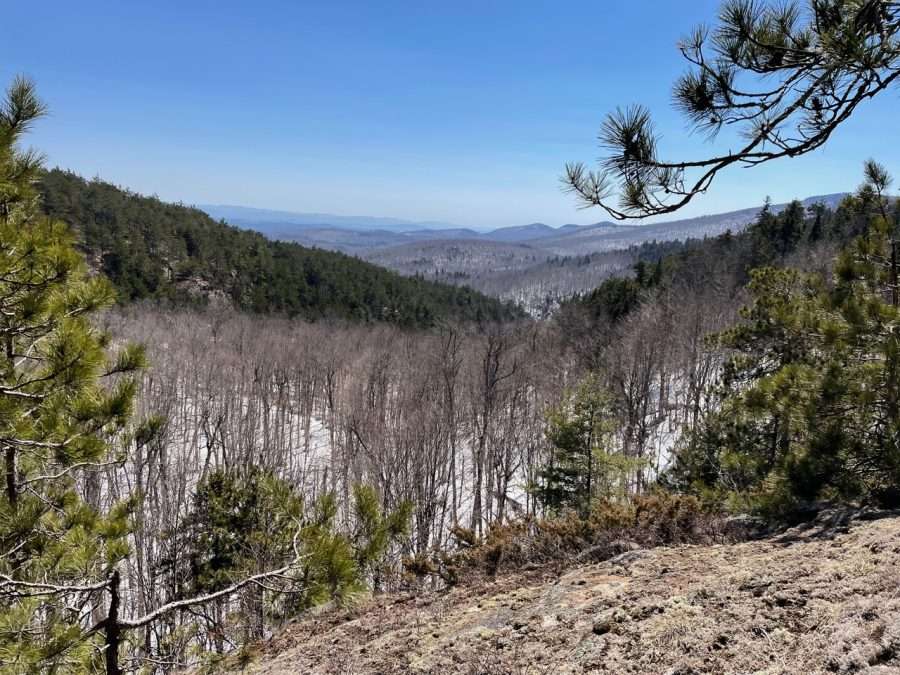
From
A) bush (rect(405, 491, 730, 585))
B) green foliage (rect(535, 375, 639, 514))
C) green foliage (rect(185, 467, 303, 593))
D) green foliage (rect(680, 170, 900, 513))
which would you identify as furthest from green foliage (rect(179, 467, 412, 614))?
green foliage (rect(535, 375, 639, 514))

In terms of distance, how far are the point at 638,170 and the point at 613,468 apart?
11.6m

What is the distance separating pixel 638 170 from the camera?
2.85m

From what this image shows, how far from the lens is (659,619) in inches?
123

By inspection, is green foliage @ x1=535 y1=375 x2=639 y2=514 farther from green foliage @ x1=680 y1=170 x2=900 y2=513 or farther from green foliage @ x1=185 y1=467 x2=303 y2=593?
green foliage @ x1=185 y1=467 x2=303 y2=593

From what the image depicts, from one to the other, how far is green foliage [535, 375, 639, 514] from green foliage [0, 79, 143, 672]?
437 inches

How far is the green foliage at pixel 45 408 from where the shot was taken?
10.2 feet

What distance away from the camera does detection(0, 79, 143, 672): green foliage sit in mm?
3113

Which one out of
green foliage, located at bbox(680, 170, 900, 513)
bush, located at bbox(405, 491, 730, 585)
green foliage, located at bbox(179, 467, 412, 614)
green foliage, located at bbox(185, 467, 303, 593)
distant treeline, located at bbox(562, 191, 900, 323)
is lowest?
green foliage, located at bbox(185, 467, 303, 593)

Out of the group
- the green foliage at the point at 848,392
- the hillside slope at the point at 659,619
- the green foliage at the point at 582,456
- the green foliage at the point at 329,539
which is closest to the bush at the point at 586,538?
the hillside slope at the point at 659,619

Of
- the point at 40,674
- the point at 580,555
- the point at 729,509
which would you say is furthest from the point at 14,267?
the point at 729,509

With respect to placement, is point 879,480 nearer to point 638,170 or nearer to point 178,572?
point 638,170

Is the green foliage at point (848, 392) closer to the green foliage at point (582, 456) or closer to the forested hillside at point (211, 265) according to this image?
the green foliage at point (582, 456)

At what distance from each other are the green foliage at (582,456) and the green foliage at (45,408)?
11.1 m

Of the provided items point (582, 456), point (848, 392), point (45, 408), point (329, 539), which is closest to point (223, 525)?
point (582, 456)
